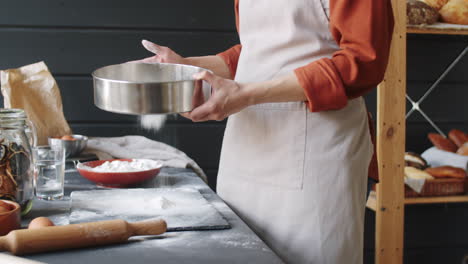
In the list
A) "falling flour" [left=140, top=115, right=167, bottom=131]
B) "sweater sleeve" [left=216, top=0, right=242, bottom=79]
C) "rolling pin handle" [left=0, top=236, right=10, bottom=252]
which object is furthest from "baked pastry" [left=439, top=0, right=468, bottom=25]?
"rolling pin handle" [left=0, top=236, right=10, bottom=252]

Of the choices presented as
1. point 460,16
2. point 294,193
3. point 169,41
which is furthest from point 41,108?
point 460,16

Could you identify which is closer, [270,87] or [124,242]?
[124,242]

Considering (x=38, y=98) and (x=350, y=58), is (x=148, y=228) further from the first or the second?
(x=38, y=98)

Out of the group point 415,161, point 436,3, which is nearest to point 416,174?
point 415,161

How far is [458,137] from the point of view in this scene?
232cm

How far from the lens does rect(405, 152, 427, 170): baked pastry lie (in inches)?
88.3

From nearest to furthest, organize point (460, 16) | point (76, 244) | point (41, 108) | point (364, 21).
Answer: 1. point (76, 244)
2. point (364, 21)
3. point (41, 108)
4. point (460, 16)

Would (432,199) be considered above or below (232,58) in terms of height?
below

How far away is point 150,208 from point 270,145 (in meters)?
0.29

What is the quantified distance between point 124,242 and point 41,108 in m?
1.12

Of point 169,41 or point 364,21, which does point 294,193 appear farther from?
point 169,41

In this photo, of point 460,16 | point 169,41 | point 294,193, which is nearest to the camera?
point 294,193

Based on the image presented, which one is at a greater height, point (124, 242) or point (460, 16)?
point (460, 16)

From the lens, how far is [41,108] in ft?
6.27
